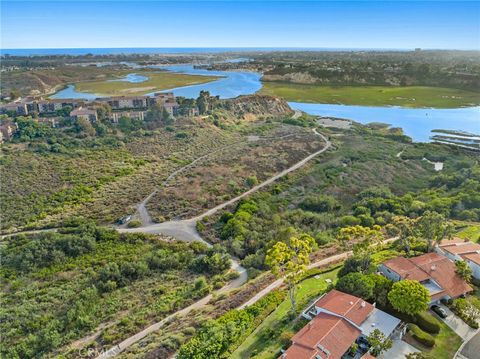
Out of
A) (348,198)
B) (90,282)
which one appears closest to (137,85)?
(348,198)

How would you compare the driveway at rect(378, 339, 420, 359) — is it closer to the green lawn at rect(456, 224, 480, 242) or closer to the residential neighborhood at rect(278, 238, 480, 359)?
the residential neighborhood at rect(278, 238, 480, 359)

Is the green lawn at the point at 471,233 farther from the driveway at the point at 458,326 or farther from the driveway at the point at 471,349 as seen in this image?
the driveway at the point at 471,349

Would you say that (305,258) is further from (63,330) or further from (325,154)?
(325,154)

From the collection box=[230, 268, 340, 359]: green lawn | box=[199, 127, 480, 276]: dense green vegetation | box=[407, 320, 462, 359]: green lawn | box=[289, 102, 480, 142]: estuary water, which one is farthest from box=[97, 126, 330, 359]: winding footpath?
box=[289, 102, 480, 142]: estuary water

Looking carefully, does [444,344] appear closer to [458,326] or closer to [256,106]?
[458,326]

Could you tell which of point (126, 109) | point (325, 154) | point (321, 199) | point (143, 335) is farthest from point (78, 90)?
point (143, 335)

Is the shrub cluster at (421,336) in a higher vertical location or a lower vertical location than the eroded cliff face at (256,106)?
lower

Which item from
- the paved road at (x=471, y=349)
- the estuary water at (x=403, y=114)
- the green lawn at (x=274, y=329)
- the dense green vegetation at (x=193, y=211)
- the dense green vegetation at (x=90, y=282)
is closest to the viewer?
the paved road at (x=471, y=349)

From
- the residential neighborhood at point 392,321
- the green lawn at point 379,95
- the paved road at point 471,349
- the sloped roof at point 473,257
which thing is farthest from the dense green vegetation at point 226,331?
the green lawn at point 379,95
